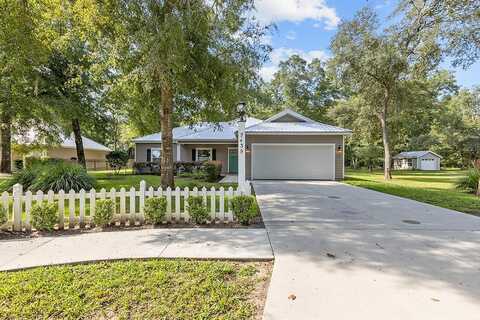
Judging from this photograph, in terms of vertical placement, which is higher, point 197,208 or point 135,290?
point 197,208

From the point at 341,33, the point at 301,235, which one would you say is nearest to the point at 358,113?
the point at 341,33

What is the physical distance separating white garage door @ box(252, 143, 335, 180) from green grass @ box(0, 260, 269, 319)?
12.7 metres

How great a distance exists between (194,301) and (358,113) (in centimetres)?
2646

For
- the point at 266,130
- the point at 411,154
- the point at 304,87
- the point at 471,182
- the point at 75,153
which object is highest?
the point at 304,87

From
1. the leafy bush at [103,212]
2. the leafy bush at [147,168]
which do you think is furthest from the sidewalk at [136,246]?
the leafy bush at [147,168]

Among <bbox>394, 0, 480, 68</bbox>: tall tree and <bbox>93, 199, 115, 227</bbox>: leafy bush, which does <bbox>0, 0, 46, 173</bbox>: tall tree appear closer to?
<bbox>93, 199, 115, 227</bbox>: leafy bush

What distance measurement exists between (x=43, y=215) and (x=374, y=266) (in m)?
5.44

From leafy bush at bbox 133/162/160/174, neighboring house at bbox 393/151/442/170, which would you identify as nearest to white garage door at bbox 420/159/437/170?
neighboring house at bbox 393/151/442/170

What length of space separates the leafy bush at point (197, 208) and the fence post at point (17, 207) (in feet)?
9.78

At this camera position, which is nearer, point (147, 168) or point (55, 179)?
point (55, 179)

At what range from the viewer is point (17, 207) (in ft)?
15.5

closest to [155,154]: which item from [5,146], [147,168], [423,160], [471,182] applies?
[147,168]

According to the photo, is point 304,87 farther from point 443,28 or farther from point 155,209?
point 155,209

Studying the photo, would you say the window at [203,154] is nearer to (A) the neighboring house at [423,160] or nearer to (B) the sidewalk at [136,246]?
(B) the sidewalk at [136,246]
